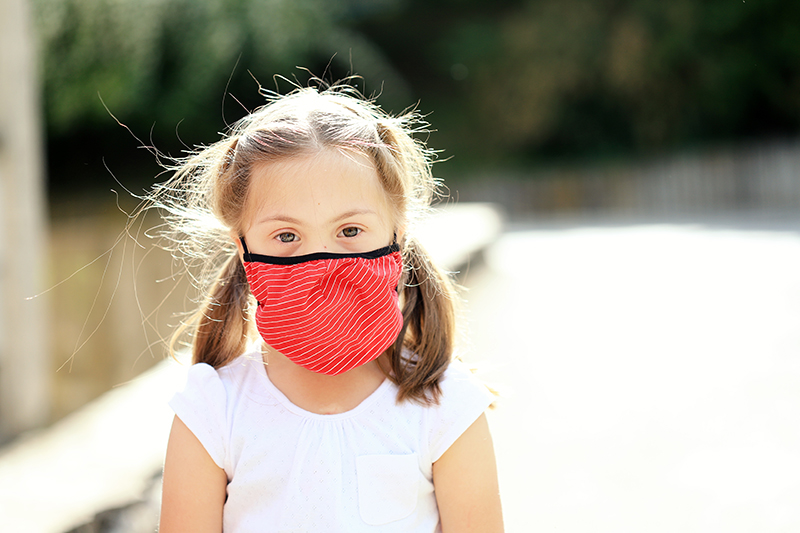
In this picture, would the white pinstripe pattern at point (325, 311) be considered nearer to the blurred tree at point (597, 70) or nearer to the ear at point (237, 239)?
the ear at point (237, 239)

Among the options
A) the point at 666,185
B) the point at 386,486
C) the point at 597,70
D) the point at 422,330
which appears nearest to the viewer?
the point at 386,486

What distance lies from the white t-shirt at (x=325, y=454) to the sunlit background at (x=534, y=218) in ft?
1.05

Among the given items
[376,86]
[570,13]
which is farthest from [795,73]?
Answer: [376,86]

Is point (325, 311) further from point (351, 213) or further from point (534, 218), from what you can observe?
point (534, 218)

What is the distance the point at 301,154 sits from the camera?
1354 mm

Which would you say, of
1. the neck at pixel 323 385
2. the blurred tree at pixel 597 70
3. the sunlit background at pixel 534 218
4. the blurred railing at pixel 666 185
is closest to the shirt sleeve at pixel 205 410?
the neck at pixel 323 385

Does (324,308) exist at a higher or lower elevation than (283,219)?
lower

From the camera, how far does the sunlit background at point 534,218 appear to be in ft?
8.05

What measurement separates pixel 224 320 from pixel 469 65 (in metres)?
15.7

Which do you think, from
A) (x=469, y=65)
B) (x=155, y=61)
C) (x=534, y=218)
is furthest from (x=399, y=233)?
(x=469, y=65)

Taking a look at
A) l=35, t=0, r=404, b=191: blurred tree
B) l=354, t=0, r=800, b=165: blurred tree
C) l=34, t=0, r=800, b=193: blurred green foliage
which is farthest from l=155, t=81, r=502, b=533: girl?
l=354, t=0, r=800, b=165: blurred tree

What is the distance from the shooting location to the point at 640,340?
4203 millimetres

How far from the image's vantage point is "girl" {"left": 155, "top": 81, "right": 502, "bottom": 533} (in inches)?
51.6

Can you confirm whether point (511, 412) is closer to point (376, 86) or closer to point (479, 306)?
point (479, 306)
